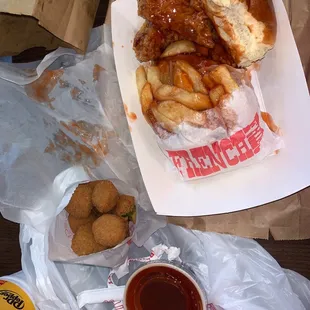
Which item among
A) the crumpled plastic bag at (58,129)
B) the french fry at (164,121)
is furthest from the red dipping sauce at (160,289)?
the french fry at (164,121)

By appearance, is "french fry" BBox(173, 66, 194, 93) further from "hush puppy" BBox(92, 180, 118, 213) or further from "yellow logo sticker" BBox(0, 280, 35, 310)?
"yellow logo sticker" BBox(0, 280, 35, 310)

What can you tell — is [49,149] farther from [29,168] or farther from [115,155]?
[115,155]

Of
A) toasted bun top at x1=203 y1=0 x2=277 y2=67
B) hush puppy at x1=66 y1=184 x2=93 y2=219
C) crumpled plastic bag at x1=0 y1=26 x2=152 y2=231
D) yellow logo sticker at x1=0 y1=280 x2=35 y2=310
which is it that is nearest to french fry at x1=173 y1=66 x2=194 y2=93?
toasted bun top at x1=203 y1=0 x2=277 y2=67

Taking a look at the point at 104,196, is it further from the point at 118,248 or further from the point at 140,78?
the point at 140,78

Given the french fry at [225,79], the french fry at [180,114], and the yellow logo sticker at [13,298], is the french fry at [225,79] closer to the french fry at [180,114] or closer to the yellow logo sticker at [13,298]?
the french fry at [180,114]

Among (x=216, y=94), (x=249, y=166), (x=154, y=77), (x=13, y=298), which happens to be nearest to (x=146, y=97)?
(x=154, y=77)
